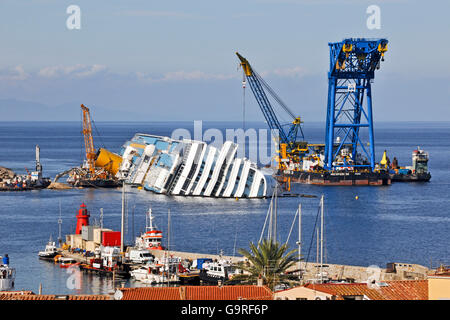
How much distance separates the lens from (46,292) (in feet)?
140

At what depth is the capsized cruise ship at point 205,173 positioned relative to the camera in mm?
85375

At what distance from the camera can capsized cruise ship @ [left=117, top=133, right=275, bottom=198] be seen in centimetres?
8538

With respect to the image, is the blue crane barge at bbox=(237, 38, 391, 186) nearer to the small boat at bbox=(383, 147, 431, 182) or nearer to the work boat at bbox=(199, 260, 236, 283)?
the small boat at bbox=(383, 147, 431, 182)

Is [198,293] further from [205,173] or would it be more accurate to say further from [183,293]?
[205,173]

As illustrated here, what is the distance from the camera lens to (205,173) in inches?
3413

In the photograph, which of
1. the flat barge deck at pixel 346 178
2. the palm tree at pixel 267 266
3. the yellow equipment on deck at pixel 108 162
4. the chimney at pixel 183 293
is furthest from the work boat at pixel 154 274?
the yellow equipment on deck at pixel 108 162

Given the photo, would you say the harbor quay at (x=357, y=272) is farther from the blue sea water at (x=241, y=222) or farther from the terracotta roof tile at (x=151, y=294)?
the terracotta roof tile at (x=151, y=294)

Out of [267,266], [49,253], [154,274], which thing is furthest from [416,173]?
[267,266]

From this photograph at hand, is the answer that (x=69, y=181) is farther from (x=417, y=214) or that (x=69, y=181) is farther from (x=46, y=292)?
(x=46, y=292)

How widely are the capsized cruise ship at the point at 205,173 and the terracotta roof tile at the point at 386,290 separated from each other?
55399mm

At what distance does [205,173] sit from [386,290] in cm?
5860

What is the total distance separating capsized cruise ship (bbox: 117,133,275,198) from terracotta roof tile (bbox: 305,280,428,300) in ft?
182

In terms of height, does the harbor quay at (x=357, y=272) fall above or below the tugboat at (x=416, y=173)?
below

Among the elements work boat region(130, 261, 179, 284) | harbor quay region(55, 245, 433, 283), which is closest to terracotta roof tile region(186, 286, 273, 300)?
harbor quay region(55, 245, 433, 283)
